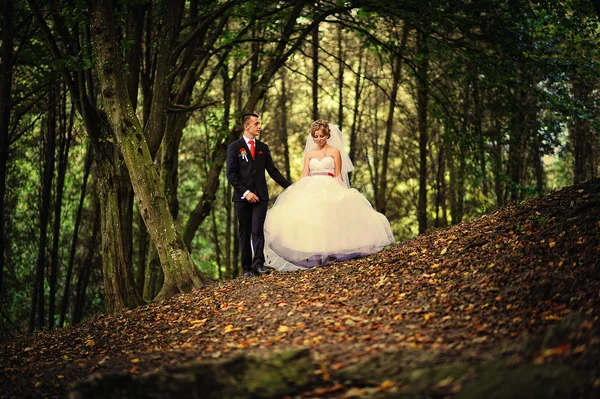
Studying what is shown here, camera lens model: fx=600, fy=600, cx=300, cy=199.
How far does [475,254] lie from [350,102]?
1849cm

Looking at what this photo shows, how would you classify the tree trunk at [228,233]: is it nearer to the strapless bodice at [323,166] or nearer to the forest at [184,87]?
the forest at [184,87]

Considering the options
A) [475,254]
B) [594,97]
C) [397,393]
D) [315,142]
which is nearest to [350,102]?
[594,97]

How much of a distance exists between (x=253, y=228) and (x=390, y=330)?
4.12 metres

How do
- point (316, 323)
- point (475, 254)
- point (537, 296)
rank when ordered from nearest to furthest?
1. point (537, 296)
2. point (316, 323)
3. point (475, 254)

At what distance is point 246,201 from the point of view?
28.9 feet

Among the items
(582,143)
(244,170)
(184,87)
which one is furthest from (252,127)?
(582,143)

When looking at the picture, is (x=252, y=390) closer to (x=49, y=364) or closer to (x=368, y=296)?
(x=368, y=296)

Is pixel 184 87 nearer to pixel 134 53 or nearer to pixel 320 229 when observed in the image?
pixel 134 53

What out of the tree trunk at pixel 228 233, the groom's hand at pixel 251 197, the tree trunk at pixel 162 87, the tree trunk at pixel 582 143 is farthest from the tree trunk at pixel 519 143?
the tree trunk at pixel 228 233

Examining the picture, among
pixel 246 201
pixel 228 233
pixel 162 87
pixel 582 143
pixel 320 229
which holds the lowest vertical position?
pixel 228 233

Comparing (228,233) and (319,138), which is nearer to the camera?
(319,138)

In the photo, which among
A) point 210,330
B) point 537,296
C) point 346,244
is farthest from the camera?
point 346,244

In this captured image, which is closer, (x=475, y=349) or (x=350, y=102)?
(x=475, y=349)

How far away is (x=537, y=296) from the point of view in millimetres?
5016
